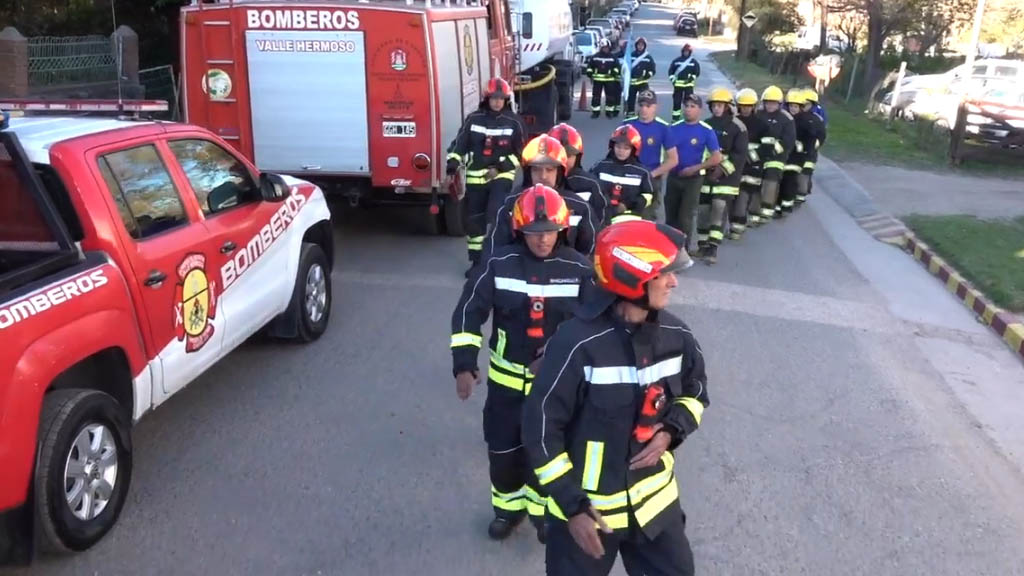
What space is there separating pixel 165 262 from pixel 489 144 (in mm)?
4380

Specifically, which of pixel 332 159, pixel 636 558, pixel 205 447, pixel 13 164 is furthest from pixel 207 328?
pixel 332 159

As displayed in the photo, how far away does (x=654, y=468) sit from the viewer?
3.21 m

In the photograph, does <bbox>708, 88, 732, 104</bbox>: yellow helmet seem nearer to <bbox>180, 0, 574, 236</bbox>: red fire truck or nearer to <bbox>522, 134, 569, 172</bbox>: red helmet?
<bbox>180, 0, 574, 236</bbox>: red fire truck

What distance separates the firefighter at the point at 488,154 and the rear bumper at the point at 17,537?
5.46 meters

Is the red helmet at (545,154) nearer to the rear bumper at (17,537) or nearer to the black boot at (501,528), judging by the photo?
the black boot at (501,528)

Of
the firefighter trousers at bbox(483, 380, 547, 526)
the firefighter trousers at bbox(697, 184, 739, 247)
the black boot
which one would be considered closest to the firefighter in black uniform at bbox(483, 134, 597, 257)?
the firefighter trousers at bbox(483, 380, 547, 526)

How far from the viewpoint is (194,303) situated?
5.44 meters

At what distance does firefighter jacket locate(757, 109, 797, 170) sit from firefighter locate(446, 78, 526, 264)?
397 cm

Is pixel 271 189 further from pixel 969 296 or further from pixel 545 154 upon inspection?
pixel 969 296

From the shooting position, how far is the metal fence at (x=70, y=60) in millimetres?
13766

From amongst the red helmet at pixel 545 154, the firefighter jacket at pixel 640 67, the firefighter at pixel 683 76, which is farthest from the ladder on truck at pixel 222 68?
the firefighter jacket at pixel 640 67

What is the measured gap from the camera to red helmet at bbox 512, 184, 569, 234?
4.18 metres

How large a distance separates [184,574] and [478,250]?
5.18 m

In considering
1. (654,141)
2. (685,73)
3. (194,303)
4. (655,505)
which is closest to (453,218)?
(654,141)
